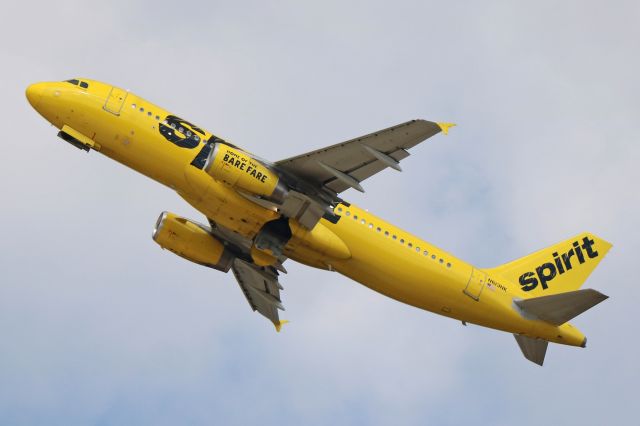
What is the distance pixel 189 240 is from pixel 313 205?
31.7ft

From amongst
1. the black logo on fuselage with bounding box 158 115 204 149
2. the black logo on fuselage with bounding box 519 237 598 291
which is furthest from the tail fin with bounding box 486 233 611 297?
the black logo on fuselage with bounding box 158 115 204 149

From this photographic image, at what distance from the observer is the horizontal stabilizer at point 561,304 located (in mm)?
49469

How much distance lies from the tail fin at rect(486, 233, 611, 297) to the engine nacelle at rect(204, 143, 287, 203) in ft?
45.1

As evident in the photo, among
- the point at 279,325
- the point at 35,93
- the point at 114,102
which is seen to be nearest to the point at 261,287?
the point at 279,325

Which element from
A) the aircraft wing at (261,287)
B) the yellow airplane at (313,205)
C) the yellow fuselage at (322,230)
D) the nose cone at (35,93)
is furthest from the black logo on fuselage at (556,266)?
the nose cone at (35,93)

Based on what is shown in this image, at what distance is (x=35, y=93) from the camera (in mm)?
49250

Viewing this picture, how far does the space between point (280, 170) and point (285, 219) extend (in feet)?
8.45

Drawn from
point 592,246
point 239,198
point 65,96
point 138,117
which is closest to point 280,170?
point 239,198

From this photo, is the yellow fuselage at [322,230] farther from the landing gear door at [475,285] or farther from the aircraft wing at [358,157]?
the aircraft wing at [358,157]

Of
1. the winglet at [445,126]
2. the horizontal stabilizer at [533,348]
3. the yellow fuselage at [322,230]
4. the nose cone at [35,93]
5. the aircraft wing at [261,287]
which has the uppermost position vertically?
the winglet at [445,126]

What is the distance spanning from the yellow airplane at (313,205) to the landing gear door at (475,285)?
58 mm

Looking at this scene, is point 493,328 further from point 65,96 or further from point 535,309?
point 65,96

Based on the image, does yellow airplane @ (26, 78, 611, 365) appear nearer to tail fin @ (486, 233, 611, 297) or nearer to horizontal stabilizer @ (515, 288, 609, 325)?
horizontal stabilizer @ (515, 288, 609, 325)

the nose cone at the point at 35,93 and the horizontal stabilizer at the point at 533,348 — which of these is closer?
the nose cone at the point at 35,93
